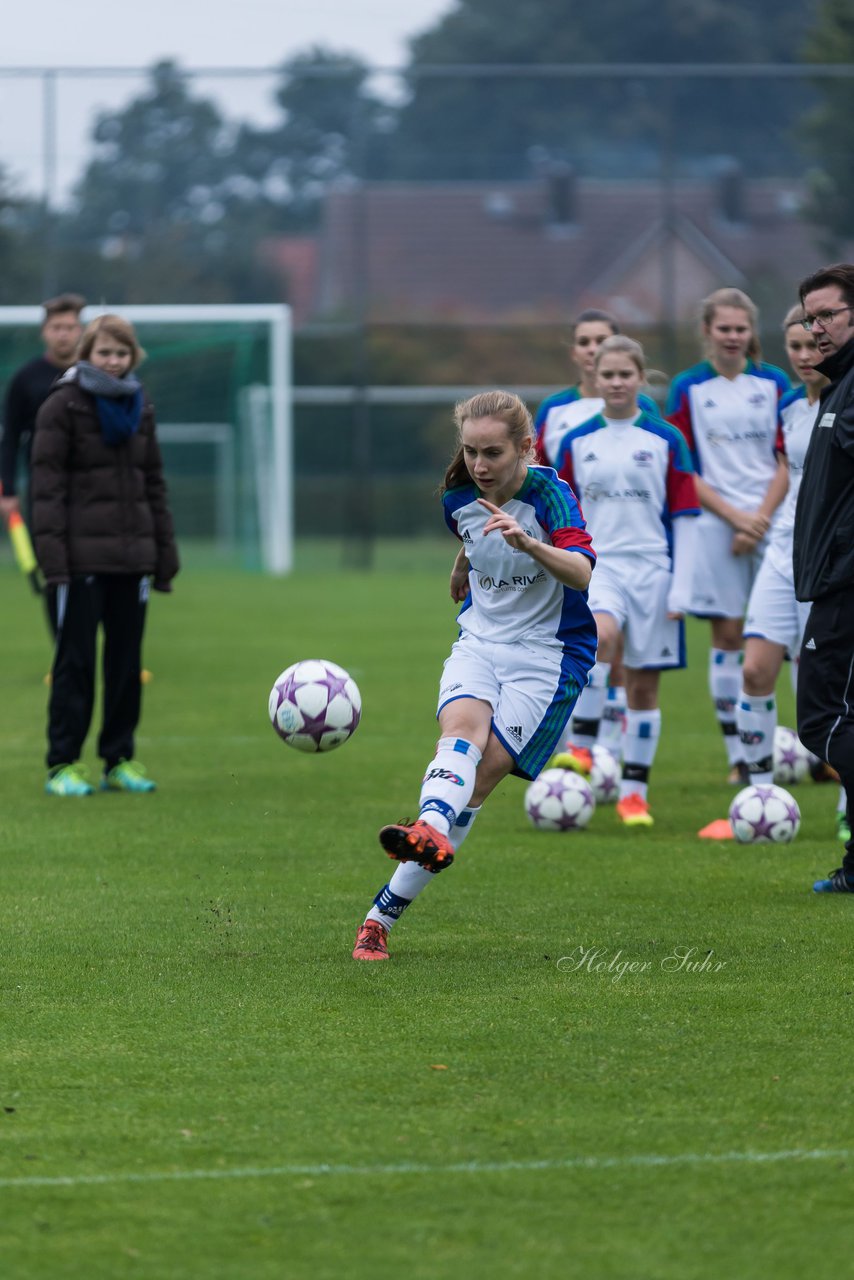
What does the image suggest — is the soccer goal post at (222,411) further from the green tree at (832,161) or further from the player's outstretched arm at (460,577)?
the player's outstretched arm at (460,577)

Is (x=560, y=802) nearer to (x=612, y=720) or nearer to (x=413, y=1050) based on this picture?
(x=612, y=720)

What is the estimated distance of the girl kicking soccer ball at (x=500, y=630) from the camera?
5.20 metres

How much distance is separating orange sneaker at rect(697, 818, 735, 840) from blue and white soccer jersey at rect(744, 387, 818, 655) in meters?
0.79

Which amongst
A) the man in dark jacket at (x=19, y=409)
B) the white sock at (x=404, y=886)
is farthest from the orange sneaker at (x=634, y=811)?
the man in dark jacket at (x=19, y=409)

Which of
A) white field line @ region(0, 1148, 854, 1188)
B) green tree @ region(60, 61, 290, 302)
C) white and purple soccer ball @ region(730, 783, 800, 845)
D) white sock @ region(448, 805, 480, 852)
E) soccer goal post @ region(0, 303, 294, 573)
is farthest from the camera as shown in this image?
green tree @ region(60, 61, 290, 302)

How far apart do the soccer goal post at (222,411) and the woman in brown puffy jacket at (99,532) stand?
54.6ft

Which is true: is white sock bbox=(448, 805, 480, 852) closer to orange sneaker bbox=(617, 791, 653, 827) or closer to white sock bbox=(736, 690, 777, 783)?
orange sneaker bbox=(617, 791, 653, 827)

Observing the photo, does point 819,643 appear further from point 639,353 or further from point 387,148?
point 387,148

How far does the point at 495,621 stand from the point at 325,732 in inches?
25.0

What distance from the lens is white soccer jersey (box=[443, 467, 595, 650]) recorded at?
538 cm

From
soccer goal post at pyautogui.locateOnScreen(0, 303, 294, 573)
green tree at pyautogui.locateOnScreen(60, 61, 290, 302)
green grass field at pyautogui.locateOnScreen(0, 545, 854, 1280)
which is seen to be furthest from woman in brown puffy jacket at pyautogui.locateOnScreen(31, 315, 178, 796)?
green tree at pyautogui.locateOnScreen(60, 61, 290, 302)

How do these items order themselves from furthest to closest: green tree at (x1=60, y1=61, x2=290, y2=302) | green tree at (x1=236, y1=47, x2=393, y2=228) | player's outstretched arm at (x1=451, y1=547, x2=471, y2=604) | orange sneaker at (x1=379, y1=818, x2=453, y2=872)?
green tree at (x1=236, y1=47, x2=393, y2=228), green tree at (x1=60, y1=61, x2=290, y2=302), player's outstretched arm at (x1=451, y1=547, x2=471, y2=604), orange sneaker at (x1=379, y1=818, x2=453, y2=872)

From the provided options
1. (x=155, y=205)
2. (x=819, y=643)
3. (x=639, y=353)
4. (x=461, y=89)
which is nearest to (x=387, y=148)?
(x=461, y=89)

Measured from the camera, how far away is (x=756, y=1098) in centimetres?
402
